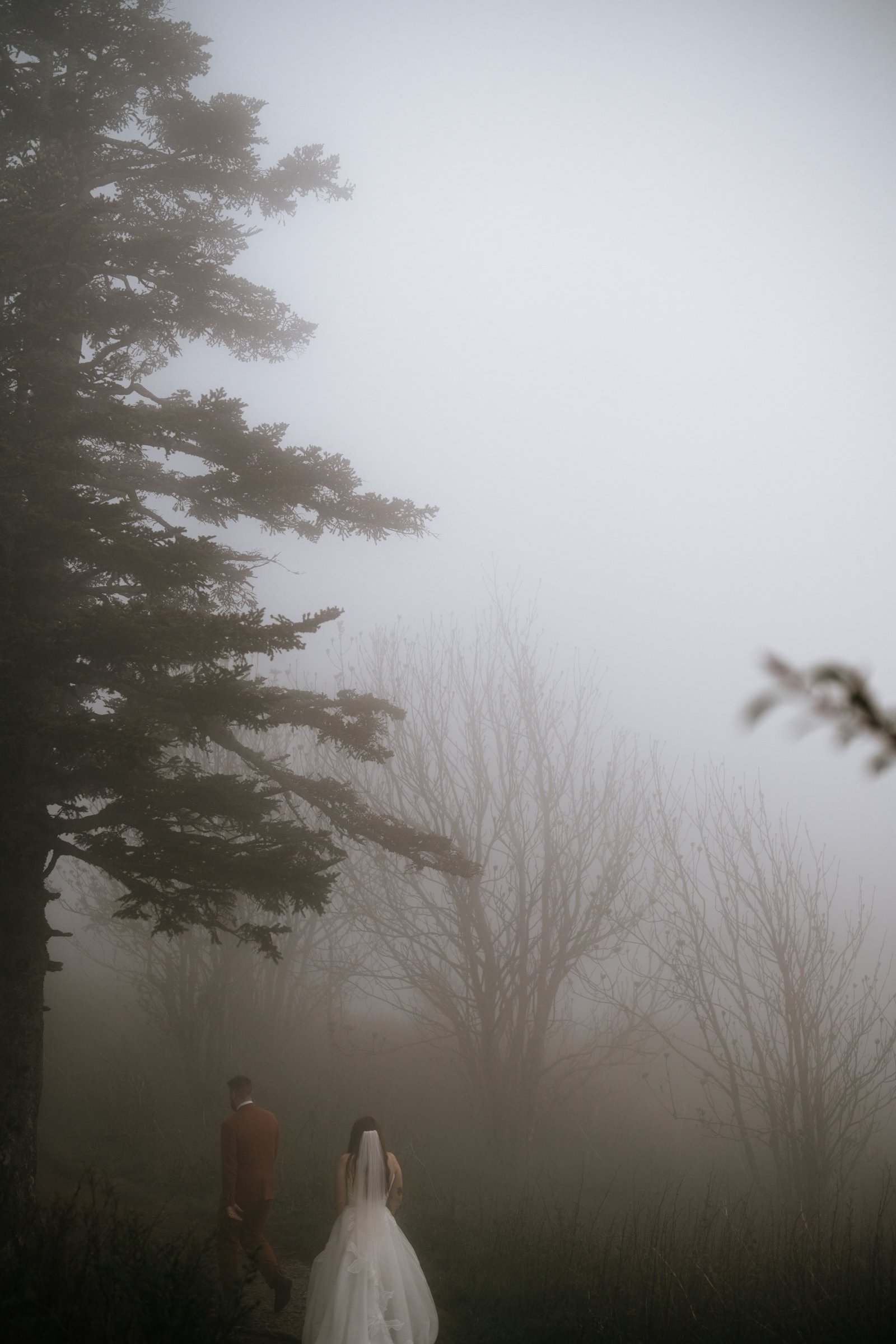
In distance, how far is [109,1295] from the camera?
4.33 m

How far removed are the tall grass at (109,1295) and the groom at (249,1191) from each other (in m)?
0.94

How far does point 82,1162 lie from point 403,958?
17.7 ft

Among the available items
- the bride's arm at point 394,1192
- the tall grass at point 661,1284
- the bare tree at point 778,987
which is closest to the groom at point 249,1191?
the bride's arm at point 394,1192

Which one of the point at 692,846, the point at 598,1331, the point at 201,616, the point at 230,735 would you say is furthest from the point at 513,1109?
the point at 201,616

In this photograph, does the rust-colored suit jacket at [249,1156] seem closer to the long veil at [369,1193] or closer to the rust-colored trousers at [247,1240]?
the rust-colored trousers at [247,1240]

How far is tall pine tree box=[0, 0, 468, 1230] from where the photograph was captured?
6871mm

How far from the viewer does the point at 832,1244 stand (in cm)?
605

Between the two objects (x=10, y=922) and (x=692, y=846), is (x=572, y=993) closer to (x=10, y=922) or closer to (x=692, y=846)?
(x=692, y=846)

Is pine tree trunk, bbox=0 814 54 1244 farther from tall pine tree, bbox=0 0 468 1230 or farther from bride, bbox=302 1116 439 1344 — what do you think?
bride, bbox=302 1116 439 1344

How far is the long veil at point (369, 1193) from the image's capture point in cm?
584

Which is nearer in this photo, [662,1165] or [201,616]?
[201,616]

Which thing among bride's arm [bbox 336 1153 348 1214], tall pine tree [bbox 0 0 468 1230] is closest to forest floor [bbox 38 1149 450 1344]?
bride's arm [bbox 336 1153 348 1214]

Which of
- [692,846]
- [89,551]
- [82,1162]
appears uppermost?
[89,551]

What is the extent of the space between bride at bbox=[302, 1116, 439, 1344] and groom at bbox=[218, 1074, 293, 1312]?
0.82 m
